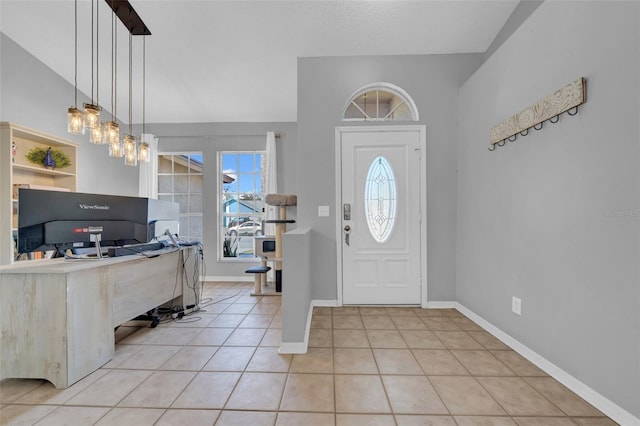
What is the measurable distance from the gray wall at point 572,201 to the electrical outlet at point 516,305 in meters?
0.04

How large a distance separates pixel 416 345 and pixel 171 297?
2.44 m

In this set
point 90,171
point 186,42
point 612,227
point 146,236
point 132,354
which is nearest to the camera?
point 612,227

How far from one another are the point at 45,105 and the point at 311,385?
4.72 m

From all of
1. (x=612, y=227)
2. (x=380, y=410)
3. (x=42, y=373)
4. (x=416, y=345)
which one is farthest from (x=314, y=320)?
(x=612, y=227)

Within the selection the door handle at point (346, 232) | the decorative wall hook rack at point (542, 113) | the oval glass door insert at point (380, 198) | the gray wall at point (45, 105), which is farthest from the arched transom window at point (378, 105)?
the gray wall at point (45, 105)

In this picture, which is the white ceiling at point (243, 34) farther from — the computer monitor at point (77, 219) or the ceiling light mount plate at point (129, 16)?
the computer monitor at point (77, 219)

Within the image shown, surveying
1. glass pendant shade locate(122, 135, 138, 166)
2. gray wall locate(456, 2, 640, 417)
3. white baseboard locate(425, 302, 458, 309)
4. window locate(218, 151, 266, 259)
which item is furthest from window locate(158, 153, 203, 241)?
gray wall locate(456, 2, 640, 417)

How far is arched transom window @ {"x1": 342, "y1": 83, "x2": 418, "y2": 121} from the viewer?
316 centimetres

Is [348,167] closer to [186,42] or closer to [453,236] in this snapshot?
[453,236]

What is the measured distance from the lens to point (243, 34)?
292 centimetres

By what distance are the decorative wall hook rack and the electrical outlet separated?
4.36 ft

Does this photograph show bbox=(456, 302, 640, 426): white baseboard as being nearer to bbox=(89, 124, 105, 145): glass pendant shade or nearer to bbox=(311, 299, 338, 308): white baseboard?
bbox=(311, 299, 338, 308): white baseboard

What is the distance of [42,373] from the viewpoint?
5.54 ft

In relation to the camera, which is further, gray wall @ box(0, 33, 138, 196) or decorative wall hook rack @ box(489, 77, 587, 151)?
gray wall @ box(0, 33, 138, 196)
